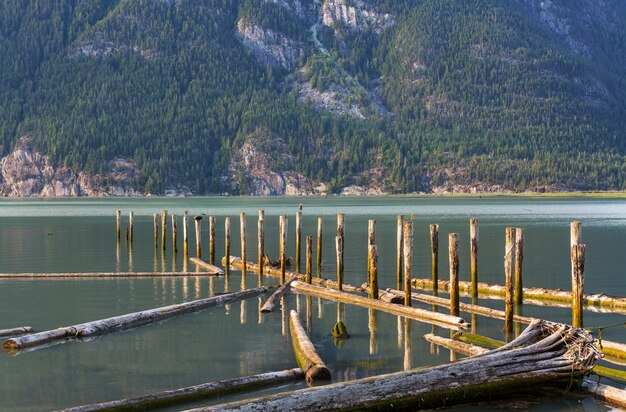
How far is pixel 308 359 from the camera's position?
78.2ft

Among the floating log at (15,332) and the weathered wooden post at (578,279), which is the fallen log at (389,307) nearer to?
the weathered wooden post at (578,279)

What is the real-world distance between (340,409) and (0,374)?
402 inches

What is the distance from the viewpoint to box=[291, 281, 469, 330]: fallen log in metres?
30.0

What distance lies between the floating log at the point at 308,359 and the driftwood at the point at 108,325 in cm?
592

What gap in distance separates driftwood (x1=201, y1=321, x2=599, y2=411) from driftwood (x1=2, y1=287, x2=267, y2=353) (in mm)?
11235

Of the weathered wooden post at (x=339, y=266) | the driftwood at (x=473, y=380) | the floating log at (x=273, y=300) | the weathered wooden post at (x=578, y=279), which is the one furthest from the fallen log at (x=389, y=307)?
the driftwood at (x=473, y=380)

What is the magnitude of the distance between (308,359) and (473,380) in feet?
15.7

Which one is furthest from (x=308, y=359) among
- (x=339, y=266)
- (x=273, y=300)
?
(x=339, y=266)

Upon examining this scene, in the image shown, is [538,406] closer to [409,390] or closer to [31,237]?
[409,390]

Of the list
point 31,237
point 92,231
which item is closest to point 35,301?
point 31,237

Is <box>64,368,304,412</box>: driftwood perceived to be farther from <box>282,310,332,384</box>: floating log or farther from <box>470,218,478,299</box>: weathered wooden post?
<box>470,218,478,299</box>: weathered wooden post

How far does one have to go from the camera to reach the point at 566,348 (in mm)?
22188

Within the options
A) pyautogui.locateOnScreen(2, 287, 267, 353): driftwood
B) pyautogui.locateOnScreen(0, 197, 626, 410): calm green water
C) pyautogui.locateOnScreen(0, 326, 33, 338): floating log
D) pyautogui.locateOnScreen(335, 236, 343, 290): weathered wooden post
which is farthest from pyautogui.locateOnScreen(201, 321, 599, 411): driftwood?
pyautogui.locateOnScreen(335, 236, 343, 290): weathered wooden post

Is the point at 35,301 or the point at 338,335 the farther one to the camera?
the point at 35,301
